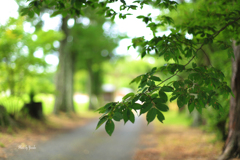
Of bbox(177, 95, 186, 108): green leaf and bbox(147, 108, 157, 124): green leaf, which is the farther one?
bbox(177, 95, 186, 108): green leaf

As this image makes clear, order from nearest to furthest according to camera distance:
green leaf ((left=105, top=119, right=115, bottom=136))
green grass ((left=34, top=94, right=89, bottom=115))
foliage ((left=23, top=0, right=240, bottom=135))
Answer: green leaf ((left=105, top=119, right=115, bottom=136)) < foliage ((left=23, top=0, right=240, bottom=135)) < green grass ((left=34, top=94, right=89, bottom=115))

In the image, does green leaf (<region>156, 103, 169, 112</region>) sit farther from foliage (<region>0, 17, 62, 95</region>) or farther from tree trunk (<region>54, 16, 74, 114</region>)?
tree trunk (<region>54, 16, 74, 114</region>)

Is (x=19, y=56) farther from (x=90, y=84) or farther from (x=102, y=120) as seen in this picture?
(x=90, y=84)

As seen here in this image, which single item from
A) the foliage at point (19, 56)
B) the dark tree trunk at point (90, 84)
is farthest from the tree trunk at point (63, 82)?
the dark tree trunk at point (90, 84)

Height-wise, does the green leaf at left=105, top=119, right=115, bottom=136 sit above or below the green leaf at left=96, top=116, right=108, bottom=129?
below

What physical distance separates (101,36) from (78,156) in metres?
17.2

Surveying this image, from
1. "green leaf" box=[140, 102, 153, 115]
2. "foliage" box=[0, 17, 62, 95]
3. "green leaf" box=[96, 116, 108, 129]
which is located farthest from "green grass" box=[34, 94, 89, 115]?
"green leaf" box=[140, 102, 153, 115]

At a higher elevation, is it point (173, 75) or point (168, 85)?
point (173, 75)

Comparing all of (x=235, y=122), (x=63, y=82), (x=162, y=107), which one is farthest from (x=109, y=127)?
(x=63, y=82)

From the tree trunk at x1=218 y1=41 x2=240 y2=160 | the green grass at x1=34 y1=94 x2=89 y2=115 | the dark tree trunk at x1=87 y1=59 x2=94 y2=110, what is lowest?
the tree trunk at x1=218 y1=41 x2=240 y2=160

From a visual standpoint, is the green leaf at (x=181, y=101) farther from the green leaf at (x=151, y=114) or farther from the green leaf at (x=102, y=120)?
the green leaf at (x=102, y=120)

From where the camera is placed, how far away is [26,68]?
9.85 m

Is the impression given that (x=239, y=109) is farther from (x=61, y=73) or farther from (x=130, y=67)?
(x=130, y=67)

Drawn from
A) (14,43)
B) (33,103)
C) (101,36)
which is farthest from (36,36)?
(101,36)
